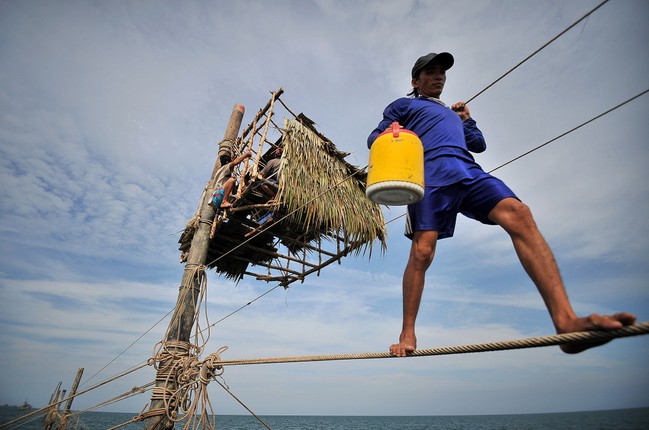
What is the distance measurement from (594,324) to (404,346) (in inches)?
33.4

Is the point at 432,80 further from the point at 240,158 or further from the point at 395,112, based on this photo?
the point at 240,158

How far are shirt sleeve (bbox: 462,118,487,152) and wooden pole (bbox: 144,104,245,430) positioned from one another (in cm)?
356

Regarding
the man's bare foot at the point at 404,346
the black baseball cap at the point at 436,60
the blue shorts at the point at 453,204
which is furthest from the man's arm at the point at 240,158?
the man's bare foot at the point at 404,346

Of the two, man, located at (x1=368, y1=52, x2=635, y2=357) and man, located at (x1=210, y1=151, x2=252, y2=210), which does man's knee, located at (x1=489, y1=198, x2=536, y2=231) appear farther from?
man, located at (x1=210, y1=151, x2=252, y2=210)

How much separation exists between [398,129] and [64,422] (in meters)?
6.45

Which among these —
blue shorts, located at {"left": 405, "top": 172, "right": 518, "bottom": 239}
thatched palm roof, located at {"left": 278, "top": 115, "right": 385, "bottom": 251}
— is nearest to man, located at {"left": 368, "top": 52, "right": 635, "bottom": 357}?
blue shorts, located at {"left": 405, "top": 172, "right": 518, "bottom": 239}

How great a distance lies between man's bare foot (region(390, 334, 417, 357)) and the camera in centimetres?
174

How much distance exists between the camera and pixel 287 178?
440cm

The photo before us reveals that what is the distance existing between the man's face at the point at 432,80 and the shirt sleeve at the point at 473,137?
11.5 inches

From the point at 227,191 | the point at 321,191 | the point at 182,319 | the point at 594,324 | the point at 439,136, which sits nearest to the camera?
the point at 594,324

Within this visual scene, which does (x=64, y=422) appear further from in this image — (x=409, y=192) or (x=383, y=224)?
(x=409, y=192)

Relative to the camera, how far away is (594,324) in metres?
1.11

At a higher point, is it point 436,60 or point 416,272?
point 436,60

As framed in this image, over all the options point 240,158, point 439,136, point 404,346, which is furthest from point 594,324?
point 240,158
